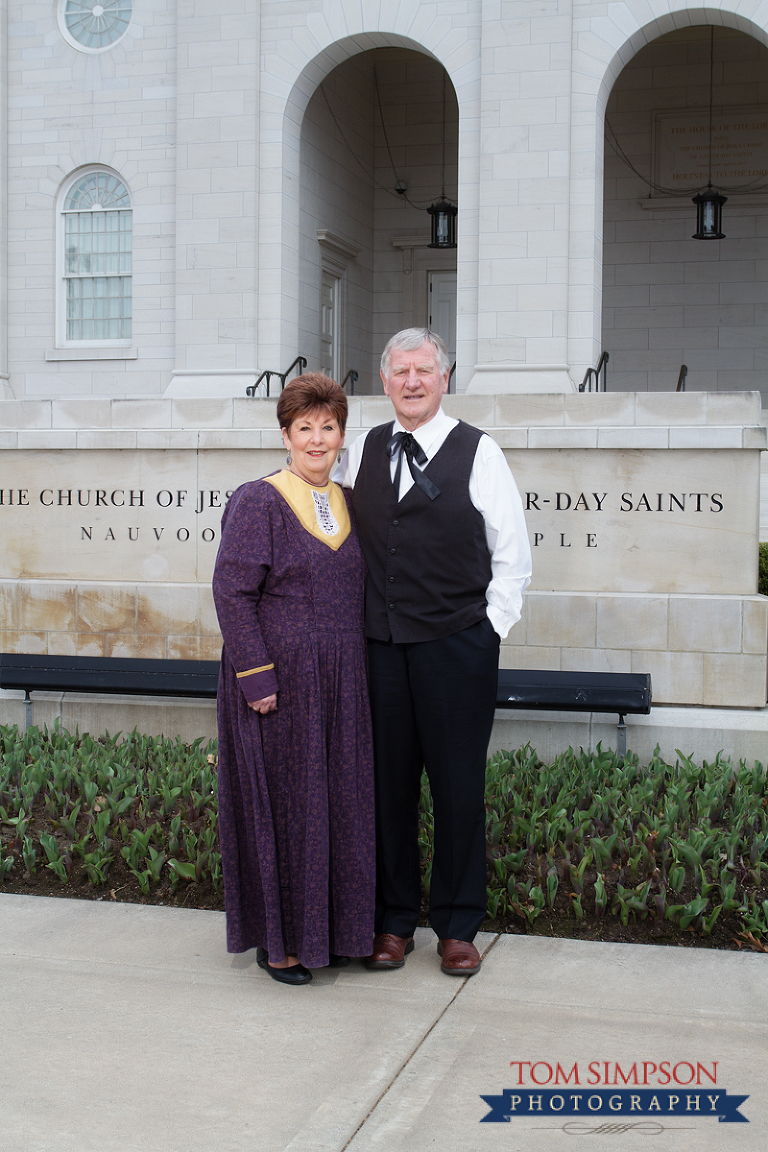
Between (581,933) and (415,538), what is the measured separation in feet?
5.39

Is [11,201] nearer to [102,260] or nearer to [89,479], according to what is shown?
[102,260]

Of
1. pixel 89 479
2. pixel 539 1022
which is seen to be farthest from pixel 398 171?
pixel 539 1022

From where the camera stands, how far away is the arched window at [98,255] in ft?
42.7

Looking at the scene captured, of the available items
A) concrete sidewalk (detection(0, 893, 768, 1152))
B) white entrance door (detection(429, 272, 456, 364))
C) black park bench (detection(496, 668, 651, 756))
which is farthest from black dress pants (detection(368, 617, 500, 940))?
white entrance door (detection(429, 272, 456, 364))

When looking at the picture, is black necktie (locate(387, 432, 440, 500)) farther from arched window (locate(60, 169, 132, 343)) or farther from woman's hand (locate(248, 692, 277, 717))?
arched window (locate(60, 169, 132, 343))

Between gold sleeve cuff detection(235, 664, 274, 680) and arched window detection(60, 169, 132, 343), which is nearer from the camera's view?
gold sleeve cuff detection(235, 664, 274, 680)

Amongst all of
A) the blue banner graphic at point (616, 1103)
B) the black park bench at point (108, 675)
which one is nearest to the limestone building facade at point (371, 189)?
the black park bench at point (108, 675)

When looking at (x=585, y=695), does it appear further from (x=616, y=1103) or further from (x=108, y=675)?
(x=616, y=1103)

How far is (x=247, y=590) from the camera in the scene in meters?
3.66

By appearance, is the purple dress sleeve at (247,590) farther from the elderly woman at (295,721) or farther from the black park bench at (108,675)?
the black park bench at (108,675)

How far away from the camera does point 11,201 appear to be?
43.0 feet

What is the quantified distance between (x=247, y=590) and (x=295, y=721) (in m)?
0.46

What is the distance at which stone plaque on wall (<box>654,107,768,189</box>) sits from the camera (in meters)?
15.0

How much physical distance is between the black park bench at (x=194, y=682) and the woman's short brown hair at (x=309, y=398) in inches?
99.0
